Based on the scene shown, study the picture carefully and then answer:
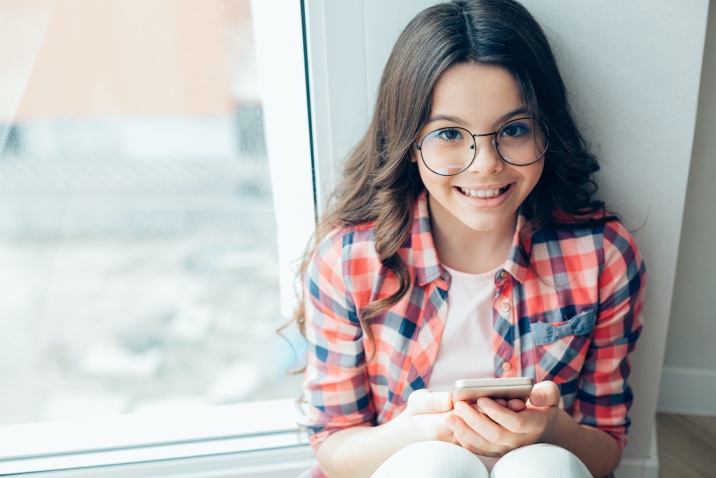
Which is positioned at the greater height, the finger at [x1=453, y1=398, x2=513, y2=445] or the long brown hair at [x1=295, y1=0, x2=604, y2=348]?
the long brown hair at [x1=295, y1=0, x2=604, y2=348]

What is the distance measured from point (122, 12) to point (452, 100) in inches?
24.3

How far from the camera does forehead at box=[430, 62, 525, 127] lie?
0.86 m

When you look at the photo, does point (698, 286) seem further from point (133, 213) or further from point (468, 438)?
point (133, 213)

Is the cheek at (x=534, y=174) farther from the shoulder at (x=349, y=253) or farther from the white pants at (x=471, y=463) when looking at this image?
the white pants at (x=471, y=463)

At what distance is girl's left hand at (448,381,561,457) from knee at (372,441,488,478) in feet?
0.09

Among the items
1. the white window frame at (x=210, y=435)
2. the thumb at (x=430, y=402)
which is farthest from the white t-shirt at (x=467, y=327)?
the white window frame at (x=210, y=435)

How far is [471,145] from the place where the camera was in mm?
886

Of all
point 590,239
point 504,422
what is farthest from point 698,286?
point 504,422

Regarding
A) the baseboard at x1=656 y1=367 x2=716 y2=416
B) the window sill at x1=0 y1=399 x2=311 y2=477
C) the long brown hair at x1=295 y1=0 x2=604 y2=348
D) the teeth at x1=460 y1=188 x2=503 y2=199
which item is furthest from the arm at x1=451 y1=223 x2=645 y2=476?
the window sill at x1=0 y1=399 x2=311 y2=477

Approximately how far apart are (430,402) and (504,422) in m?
0.11

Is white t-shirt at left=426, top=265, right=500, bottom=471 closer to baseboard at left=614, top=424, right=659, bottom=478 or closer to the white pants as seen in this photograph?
the white pants

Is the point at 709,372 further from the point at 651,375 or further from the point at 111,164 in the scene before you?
the point at 111,164

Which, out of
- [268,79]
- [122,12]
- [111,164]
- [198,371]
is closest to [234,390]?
[198,371]

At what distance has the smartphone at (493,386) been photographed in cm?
83
